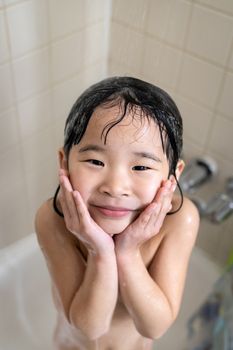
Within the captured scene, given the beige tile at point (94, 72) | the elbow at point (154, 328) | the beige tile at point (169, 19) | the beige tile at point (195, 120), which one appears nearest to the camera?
the elbow at point (154, 328)

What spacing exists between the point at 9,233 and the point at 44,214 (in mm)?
481

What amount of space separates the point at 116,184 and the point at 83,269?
242mm

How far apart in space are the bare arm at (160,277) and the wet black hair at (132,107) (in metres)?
0.16

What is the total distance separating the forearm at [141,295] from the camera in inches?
27.1

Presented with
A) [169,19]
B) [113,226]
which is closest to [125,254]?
[113,226]

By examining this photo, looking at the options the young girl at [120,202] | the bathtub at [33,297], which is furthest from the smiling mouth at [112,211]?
the bathtub at [33,297]

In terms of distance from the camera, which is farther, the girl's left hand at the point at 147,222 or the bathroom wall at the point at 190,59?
the bathroom wall at the point at 190,59

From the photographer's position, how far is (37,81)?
3.36 feet

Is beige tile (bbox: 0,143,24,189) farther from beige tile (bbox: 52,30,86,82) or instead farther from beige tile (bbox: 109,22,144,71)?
beige tile (bbox: 109,22,144,71)

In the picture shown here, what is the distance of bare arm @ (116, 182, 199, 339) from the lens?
691mm

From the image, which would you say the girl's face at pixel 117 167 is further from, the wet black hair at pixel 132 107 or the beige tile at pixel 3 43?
the beige tile at pixel 3 43

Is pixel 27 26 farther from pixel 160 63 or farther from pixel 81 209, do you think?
pixel 81 209

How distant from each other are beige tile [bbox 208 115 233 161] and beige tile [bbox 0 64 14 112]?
0.52 m

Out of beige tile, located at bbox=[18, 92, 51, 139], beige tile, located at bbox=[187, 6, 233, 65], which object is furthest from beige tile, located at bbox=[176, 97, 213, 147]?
beige tile, located at bbox=[18, 92, 51, 139]
